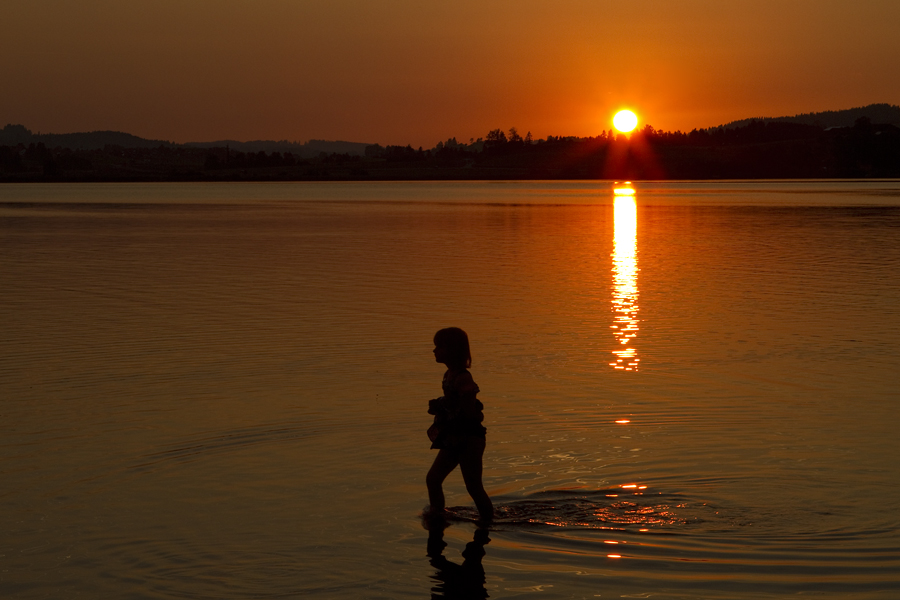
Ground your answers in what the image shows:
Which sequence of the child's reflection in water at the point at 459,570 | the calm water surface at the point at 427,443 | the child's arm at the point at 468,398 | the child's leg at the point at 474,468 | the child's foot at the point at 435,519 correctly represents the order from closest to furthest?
the child's reflection in water at the point at 459,570 < the calm water surface at the point at 427,443 < the child's arm at the point at 468,398 < the child's leg at the point at 474,468 < the child's foot at the point at 435,519

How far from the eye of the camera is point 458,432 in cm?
784

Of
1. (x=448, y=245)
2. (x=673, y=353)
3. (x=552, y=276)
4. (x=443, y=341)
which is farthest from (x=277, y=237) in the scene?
(x=443, y=341)

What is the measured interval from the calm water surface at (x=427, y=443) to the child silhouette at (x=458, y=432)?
25cm

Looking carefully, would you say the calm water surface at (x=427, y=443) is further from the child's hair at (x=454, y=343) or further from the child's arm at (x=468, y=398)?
the child's hair at (x=454, y=343)

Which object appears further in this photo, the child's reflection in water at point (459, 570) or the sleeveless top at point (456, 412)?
the sleeveless top at point (456, 412)

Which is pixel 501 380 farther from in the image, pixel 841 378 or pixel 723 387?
pixel 841 378

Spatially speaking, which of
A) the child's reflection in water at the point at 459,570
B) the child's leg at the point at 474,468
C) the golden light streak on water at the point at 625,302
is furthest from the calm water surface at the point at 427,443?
the child's leg at the point at 474,468

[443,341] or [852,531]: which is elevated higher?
[443,341]

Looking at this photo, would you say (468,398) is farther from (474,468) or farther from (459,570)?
(459,570)

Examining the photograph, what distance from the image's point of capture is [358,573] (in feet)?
23.1

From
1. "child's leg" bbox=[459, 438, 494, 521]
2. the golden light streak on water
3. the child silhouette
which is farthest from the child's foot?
the golden light streak on water

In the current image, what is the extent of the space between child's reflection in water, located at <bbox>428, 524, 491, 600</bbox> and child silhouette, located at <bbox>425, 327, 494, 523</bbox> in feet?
0.78

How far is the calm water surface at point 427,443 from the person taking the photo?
7156mm

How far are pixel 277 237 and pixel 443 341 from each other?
3437 cm
